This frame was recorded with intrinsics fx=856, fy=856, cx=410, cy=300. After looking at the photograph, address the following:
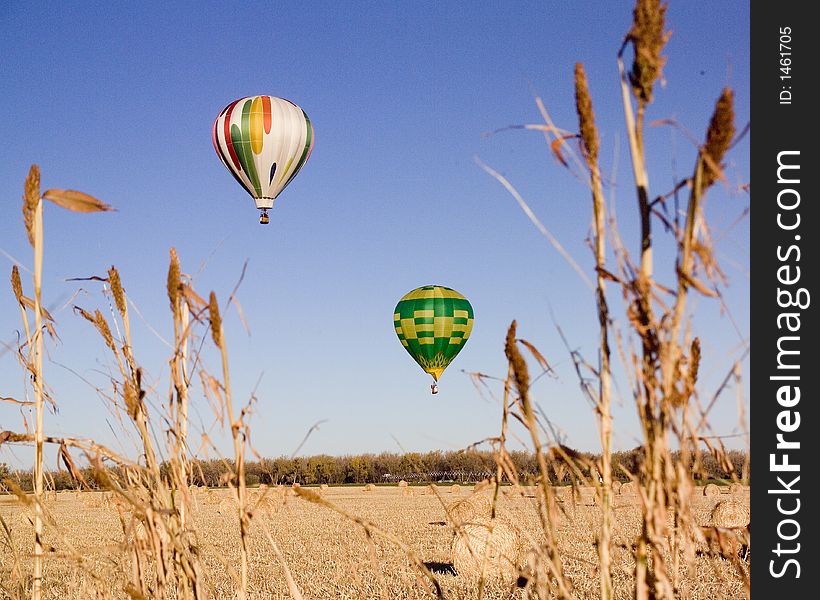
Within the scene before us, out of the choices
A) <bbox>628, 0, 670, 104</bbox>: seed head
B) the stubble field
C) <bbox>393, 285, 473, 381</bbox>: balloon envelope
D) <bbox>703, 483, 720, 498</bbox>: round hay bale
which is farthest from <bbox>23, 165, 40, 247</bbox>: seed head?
<bbox>703, 483, 720, 498</bbox>: round hay bale

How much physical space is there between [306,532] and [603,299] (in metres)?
17.6

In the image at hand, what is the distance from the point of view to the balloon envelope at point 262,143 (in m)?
23.2

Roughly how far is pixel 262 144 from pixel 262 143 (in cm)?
3

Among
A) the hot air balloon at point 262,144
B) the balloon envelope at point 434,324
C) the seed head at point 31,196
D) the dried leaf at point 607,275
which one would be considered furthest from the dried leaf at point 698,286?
the balloon envelope at point 434,324

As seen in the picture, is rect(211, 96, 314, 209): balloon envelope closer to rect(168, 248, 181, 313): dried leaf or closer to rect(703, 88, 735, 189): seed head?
rect(168, 248, 181, 313): dried leaf

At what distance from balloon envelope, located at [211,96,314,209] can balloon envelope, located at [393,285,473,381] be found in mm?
9182

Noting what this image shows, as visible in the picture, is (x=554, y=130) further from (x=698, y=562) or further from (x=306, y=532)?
(x=306, y=532)

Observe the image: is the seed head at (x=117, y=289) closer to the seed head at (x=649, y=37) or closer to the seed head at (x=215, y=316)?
the seed head at (x=215, y=316)

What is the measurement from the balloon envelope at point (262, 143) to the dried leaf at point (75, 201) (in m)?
21.8

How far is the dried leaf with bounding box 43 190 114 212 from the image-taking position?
6.31ft

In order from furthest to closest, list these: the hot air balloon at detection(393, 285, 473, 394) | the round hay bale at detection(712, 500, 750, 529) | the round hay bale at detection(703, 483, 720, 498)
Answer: the round hay bale at detection(703, 483, 720, 498)
the hot air balloon at detection(393, 285, 473, 394)
the round hay bale at detection(712, 500, 750, 529)

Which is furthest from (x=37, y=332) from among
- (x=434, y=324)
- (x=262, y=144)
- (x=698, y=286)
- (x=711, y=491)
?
(x=711, y=491)
